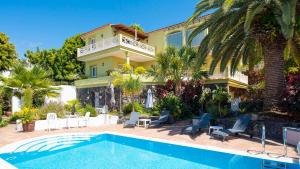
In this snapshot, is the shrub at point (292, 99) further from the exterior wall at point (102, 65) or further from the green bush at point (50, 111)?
the exterior wall at point (102, 65)

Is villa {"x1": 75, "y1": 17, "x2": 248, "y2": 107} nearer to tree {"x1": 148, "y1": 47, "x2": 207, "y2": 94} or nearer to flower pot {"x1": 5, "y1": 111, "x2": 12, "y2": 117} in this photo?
tree {"x1": 148, "y1": 47, "x2": 207, "y2": 94}

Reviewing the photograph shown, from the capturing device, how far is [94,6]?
2244cm

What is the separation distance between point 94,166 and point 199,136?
577 cm

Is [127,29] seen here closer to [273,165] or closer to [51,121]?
[51,121]

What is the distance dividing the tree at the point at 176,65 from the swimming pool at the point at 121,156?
26.9 feet

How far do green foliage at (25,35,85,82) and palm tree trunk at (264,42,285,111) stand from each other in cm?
2791

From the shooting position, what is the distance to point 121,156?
9609 mm

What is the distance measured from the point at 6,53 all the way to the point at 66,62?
8114mm

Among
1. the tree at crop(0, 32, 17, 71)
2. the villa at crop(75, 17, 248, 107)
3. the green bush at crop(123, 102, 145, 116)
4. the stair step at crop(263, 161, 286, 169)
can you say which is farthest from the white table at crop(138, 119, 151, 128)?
the tree at crop(0, 32, 17, 71)

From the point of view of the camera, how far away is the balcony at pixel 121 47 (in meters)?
23.3

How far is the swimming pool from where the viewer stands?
8.12 metres

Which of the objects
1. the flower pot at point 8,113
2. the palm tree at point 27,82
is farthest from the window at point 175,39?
the flower pot at point 8,113

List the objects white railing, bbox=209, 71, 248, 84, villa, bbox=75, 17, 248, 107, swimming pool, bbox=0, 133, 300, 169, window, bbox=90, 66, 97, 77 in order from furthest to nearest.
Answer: window, bbox=90, 66, 97, 77 < villa, bbox=75, 17, 248, 107 < white railing, bbox=209, 71, 248, 84 < swimming pool, bbox=0, 133, 300, 169

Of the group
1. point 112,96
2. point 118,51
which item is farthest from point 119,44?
point 112,96
